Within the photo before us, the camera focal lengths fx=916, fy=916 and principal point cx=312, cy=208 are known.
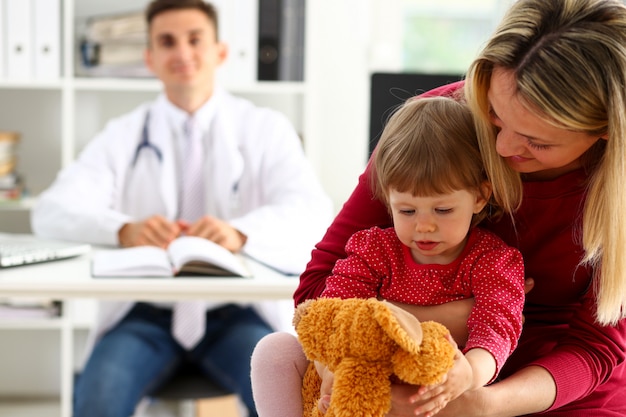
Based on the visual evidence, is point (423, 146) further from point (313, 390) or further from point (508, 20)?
point (313, 390)

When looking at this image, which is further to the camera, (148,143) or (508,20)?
(148,143)

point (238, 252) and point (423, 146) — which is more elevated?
point (423, 146)

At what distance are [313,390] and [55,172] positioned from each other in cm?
255

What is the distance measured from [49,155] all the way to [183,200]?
1.23 metres

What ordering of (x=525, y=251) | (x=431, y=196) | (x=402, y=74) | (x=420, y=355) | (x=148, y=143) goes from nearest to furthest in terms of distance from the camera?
1. (x=420, y=355)
2. (x=431, y=196)
3. (x=525, y=251)
4. (x=402, y=74)
5. (x=148, y=143)

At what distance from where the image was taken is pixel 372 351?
1.11 meters

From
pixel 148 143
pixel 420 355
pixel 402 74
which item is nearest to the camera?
pixel 420 355

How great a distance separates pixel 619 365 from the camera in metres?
1.39

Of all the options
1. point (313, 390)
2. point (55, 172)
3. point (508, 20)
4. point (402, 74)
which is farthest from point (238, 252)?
point (55, 172)

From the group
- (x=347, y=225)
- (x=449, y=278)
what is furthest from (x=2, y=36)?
(x=449, y=278)

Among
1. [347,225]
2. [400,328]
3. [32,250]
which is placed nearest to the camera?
[400,328]

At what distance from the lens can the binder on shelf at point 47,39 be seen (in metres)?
3.21

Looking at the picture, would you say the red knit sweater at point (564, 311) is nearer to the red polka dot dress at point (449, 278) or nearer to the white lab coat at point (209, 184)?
the red polka dot dress at point (449, 278)

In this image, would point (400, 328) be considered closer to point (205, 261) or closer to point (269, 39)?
point (205, 261)
